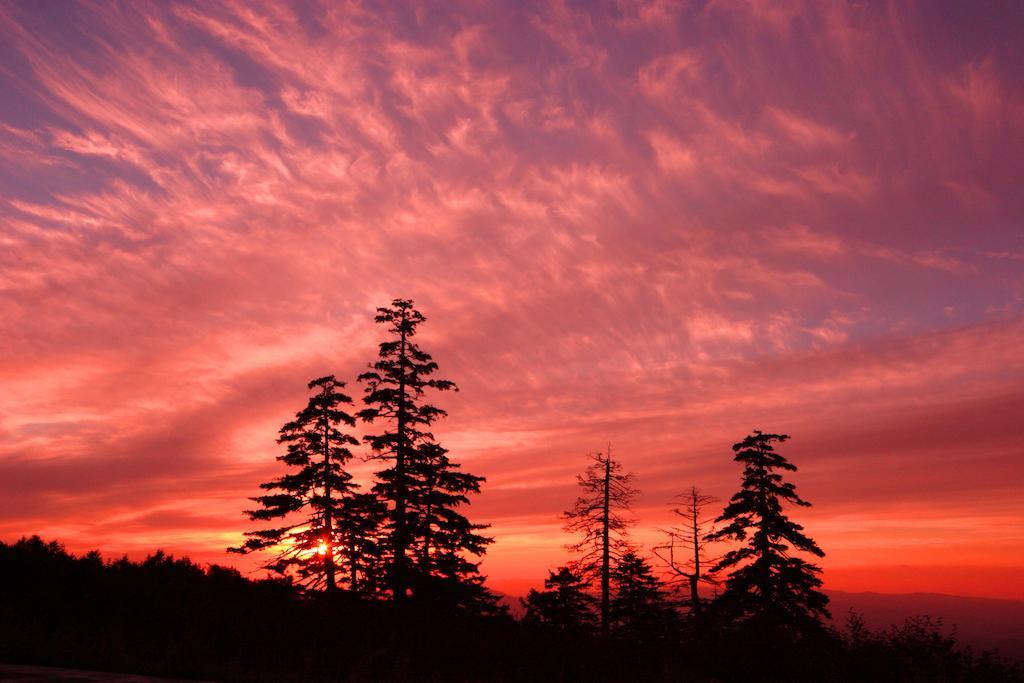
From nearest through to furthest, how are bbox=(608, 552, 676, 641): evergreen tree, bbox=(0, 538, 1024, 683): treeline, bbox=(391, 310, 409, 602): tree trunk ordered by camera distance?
bbox=(0, 538, 1024, 683): treeline < bbox=(608, 552, 676, 641): evergreen tree < bbox=(391, 310, 409, 602): tree trunk

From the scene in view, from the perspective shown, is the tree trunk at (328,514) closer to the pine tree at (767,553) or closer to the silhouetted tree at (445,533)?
the silhouetted tree at (445,533)

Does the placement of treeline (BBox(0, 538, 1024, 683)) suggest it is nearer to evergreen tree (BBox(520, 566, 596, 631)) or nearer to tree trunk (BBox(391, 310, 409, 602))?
evergreen tree (BBox(520, 566, 596, 631))

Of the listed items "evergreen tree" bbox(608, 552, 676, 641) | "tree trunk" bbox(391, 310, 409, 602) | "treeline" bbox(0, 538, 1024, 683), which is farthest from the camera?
"tree trunk" bbox(391, 310, 409, 602)

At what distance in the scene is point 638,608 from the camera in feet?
84.1

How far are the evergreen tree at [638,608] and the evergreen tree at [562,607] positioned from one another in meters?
1.27

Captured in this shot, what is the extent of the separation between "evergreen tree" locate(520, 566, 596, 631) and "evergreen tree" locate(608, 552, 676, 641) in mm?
1272

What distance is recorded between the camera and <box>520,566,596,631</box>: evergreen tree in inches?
769

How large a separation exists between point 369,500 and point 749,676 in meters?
22.8

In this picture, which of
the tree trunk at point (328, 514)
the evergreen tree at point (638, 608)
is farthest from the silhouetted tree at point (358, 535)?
the evergreen tree at point (638, 608)

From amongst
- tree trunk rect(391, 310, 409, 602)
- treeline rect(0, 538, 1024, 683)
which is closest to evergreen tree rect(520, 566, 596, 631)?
treeline rect(0, 538, 1024, 683)

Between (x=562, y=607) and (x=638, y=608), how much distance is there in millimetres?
7065

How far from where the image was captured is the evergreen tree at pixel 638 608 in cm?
1884

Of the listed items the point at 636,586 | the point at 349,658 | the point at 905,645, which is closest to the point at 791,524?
the point at 636,586

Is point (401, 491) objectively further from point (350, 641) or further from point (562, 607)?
point (350, 641)
